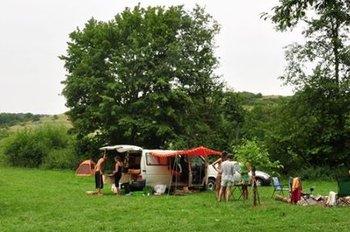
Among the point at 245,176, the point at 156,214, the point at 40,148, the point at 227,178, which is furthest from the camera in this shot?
the point at 40,148

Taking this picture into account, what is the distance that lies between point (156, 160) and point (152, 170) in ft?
1.56

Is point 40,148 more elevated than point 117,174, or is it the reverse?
point 40,148

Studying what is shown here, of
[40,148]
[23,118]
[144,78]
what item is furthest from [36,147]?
[23,118]

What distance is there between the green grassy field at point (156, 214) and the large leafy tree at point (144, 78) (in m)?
18.2

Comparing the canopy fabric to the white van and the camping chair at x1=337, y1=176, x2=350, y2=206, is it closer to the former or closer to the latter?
the white van

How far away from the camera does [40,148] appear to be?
45969mm

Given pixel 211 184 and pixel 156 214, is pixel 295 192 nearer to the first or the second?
pixel 156 214

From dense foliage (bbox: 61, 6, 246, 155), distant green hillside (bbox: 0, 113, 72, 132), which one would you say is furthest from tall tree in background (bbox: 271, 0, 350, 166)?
distant green hillside (bbox: 0, 113, 72, 132)

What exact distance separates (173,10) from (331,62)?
12862 mm

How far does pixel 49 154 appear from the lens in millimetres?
45094

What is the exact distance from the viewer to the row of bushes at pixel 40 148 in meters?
43.5

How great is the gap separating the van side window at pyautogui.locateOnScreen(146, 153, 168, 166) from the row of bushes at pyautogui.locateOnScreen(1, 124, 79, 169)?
2203cm

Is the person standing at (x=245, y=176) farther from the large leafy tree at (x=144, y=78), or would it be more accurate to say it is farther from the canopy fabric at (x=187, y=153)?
the large leafy tree at (x=144, y=78)

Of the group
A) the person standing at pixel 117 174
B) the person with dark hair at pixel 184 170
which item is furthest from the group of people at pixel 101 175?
the person with dark hair at pixel 184 170
